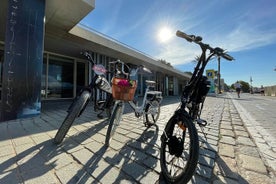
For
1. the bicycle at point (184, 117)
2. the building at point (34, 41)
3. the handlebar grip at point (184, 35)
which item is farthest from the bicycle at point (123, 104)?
the building at point (34, 41)

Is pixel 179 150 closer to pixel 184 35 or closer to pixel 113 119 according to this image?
pixel 113 119

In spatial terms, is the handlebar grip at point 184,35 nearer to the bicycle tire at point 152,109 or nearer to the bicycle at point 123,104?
the bicycle at point 123,104

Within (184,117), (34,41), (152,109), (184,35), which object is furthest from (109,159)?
(34,41)

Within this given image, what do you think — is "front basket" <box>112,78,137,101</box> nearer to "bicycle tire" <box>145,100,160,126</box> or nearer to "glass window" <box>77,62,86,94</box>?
"bicycle tire" <box>145,100,160,126</box>

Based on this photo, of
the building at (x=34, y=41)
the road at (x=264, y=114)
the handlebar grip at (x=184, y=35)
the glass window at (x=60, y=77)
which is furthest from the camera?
the glass window at (x=60, y=77)

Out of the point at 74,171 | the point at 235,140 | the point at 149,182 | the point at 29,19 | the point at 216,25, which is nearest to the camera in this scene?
the point at 149,182

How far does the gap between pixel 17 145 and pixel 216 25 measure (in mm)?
6730

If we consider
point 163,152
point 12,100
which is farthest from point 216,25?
point 12,100

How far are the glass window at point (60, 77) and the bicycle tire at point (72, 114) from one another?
5.60 m

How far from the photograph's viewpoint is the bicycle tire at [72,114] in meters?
1.68

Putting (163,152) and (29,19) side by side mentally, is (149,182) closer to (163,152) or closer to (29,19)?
(163,152)

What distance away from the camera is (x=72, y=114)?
1676 mm

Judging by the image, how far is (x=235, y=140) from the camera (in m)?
2.06

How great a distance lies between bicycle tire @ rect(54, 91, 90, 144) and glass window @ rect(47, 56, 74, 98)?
560 cm
